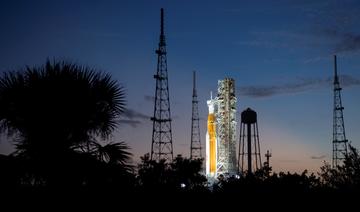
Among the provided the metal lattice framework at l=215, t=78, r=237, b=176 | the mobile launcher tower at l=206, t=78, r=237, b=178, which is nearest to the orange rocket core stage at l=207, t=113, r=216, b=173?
the mobile launcher tower at l=206, t=78, r=237, b=178

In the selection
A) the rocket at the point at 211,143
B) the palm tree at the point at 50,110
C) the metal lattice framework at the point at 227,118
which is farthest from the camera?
the rocket at the point at 211,143

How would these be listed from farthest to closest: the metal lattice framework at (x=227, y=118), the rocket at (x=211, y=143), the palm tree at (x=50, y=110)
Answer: the rocket at (x=211, y=143)
the metal lattice framework at (x=227, y=118)
the palm tree at (x=50, y=110)

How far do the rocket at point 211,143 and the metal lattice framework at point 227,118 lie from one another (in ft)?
15.5

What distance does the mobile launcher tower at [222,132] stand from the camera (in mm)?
104625

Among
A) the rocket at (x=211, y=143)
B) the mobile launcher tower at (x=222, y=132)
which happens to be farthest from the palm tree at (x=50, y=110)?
the rocket at (x=211, y=143)

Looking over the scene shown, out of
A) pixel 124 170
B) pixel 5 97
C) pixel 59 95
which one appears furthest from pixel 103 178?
pixel 5 97

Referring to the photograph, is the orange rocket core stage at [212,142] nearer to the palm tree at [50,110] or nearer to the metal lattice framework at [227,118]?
the metal lattice framework at [227,118]

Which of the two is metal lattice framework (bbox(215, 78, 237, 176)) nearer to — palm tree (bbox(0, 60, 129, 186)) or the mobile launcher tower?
the mobile launcher tower

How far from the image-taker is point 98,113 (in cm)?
1324

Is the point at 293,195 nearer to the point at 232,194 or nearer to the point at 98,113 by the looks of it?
the point at 232,194

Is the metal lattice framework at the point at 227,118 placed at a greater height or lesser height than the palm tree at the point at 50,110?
greater

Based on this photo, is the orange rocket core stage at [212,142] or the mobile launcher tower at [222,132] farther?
the orange rocket core stage at [212,142]

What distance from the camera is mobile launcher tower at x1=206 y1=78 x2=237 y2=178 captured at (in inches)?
4119

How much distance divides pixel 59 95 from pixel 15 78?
1.21 m
